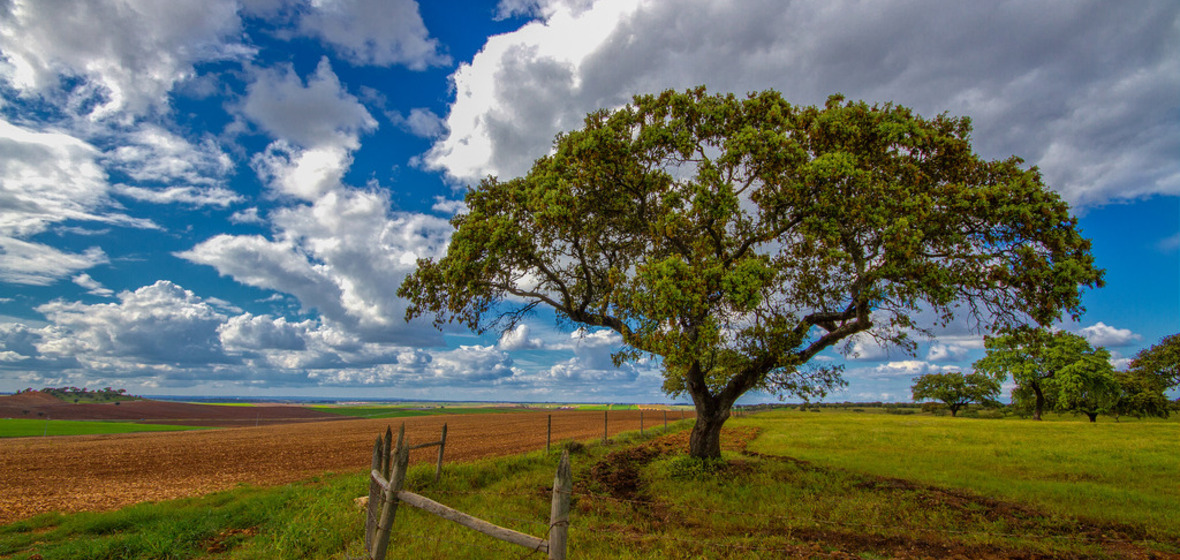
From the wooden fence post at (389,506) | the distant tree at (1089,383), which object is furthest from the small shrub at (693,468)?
the distant tree at (1089,383)

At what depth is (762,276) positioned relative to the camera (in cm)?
1384

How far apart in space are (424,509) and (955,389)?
90.5m

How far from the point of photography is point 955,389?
75.2 m

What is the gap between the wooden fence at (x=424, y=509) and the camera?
589 centimetres

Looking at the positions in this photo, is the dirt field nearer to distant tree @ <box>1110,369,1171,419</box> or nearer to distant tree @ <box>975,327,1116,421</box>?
distant tree @ <box>975,327,1116,421</box>

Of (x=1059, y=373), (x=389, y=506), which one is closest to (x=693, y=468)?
(x=389, y=506)

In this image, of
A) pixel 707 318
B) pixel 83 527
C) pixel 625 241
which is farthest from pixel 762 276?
pixel 83 527

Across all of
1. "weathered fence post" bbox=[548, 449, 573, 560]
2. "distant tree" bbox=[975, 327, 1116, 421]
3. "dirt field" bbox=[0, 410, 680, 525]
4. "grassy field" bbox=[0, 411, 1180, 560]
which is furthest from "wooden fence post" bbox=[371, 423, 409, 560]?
"distant tree" bbox=[975, 327, 1116, 421]

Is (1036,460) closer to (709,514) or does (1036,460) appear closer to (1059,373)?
(709,514)

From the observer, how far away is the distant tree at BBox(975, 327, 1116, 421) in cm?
4862

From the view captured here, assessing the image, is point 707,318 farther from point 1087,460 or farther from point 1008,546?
point 1087,460

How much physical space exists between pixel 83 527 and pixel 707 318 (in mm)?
17742

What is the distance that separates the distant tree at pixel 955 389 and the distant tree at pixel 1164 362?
15287 millimetres

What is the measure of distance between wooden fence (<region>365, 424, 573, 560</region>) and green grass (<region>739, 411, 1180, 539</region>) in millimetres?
15124
